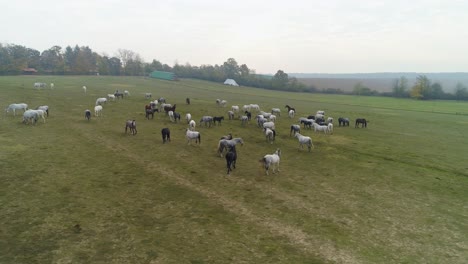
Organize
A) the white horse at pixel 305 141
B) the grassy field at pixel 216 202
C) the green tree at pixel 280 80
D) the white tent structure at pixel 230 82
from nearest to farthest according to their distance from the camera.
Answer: the grassy field at pixel 216 202 < the white horse at pixel 305 141 < the green tree at pixel 280 80 < the white tent structure at pixel 230 82

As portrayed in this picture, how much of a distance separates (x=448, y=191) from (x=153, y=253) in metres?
18.5

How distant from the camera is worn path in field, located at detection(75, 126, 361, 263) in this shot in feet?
40.7

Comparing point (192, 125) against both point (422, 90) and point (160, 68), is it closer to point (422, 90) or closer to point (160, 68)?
point (422, 90)

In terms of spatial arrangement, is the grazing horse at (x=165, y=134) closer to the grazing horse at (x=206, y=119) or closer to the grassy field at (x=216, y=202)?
the grassy field at (x=216, y=202)

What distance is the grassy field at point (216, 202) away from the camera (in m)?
12.3

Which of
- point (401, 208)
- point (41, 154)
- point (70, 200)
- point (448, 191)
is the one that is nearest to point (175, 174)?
point (70, 200)

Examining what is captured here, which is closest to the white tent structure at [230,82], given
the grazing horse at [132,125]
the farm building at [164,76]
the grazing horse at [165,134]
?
the farm building at [164,76]

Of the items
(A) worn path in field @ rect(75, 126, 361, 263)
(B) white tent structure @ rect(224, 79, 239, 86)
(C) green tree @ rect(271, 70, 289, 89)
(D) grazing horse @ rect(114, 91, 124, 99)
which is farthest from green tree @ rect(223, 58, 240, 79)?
(A) worn path in field @ rect(75, 126, 361, 263)

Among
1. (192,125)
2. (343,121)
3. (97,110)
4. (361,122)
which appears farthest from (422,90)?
(97,110)

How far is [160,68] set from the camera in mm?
172000

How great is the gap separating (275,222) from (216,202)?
3491 mm

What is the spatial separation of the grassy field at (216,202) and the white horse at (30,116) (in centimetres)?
166

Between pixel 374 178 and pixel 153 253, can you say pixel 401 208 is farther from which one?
pixel 153 253

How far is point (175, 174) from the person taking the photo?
2069cm
